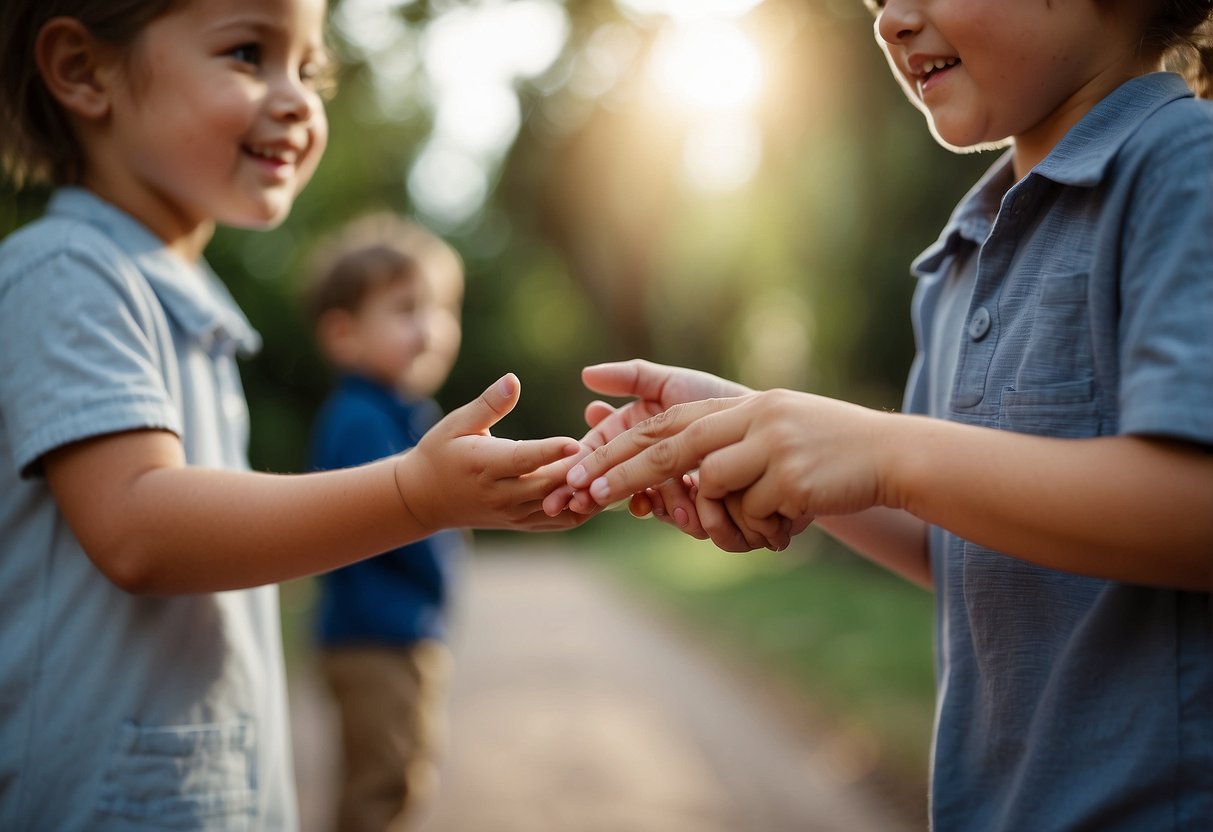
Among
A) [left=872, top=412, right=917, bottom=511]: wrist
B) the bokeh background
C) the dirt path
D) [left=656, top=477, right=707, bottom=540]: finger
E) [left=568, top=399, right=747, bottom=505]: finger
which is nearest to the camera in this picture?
[left=872, top=412, right=917, bottom=511]: wrist

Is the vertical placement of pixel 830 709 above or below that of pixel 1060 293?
below

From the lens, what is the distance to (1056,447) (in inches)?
43.9

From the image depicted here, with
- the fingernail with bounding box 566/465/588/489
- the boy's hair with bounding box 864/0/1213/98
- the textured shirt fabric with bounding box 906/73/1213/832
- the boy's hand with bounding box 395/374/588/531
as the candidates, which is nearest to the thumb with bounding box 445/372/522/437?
the boy's hand with bounding box 395/374/588/531

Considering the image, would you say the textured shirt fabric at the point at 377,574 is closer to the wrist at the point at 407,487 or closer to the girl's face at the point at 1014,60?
the wrist at the point at 407,487

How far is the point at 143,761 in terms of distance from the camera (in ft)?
4.88

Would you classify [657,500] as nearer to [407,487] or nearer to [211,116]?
[407,487]

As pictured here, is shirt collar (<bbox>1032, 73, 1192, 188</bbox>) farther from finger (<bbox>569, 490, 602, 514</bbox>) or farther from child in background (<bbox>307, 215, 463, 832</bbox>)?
child in background (<bbox>307, 215, 463, 832</bbox>)

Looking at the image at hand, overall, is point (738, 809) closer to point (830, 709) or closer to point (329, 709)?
point (830, 709)

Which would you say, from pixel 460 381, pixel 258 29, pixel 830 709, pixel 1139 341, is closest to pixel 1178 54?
pixel 1139 341

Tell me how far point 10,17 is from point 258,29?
0.46 metres

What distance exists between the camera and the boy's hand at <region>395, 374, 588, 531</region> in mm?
1357

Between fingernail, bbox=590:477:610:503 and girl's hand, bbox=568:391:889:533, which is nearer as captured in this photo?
girl's hand, bbox=568:391:889:533

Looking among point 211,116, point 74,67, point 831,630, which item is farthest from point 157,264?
point 831,630

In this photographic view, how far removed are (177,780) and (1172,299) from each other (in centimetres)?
154
